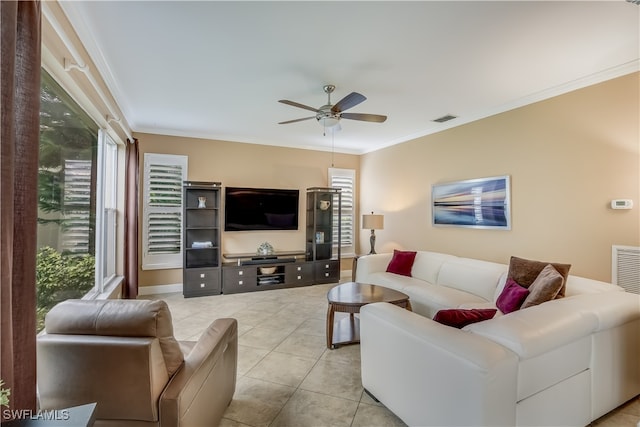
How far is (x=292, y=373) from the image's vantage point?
8.57 ft

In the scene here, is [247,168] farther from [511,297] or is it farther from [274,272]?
[511,297]

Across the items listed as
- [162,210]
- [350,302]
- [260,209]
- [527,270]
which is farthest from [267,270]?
[527,270]

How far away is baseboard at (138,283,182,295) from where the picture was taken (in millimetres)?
5059

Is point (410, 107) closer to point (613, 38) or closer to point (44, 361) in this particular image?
point (613, 38)

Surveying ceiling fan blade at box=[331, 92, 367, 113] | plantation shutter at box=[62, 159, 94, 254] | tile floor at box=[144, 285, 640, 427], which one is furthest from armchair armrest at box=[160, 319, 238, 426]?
ceiling fan blade at box=[331, 92, 367, 113]

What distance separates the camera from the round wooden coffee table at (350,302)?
9.77 ft

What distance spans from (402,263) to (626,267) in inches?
92.3

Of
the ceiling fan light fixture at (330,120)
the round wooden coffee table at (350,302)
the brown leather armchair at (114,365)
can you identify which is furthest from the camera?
the ceiling fan light fixture at (330,120)

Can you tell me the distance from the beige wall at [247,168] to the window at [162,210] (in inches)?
5.5

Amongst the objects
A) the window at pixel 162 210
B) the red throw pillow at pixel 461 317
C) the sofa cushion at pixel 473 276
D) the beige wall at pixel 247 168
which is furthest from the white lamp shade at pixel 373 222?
the red throw pillow at pixel 461 317

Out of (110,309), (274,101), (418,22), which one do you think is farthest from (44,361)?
(274,101)

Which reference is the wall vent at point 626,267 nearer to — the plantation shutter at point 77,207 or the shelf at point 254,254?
the shelf at point 254,254

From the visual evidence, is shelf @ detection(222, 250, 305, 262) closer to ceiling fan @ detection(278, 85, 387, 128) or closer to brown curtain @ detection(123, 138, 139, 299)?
brown curtain @ detection(123, 138, 139, 299)

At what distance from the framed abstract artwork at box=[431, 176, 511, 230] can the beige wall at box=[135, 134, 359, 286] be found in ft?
8.41
